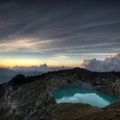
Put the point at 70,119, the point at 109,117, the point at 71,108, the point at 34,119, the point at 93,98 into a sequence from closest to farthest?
the point at 109,117 → the point at 70,119 → the point at 71,108 → the point at 34,119 → the point at 93,98

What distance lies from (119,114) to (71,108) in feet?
140

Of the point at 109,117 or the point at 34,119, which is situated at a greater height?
the point at 109,117

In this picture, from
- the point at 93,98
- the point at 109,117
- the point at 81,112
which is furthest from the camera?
the point at 93,98

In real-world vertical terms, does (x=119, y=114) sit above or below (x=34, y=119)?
above

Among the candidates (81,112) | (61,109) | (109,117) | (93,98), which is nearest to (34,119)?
(61,109)

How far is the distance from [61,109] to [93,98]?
5154 cm

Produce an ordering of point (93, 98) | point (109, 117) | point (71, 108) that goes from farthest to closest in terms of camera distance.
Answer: point (93, 98) < point (71, 108) < point (109, 117)

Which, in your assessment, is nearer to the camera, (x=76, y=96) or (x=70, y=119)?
(x=70, y=119)

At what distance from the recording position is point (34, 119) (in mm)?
157000

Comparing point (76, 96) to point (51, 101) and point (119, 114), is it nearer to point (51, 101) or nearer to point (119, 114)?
point (51, 101)

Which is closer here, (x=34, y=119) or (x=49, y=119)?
(x=49, y=119)

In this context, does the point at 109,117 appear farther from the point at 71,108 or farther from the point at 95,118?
the point at 71,108

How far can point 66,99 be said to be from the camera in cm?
17500

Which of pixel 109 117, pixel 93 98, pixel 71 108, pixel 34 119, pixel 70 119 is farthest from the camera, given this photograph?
pixel 93 98
